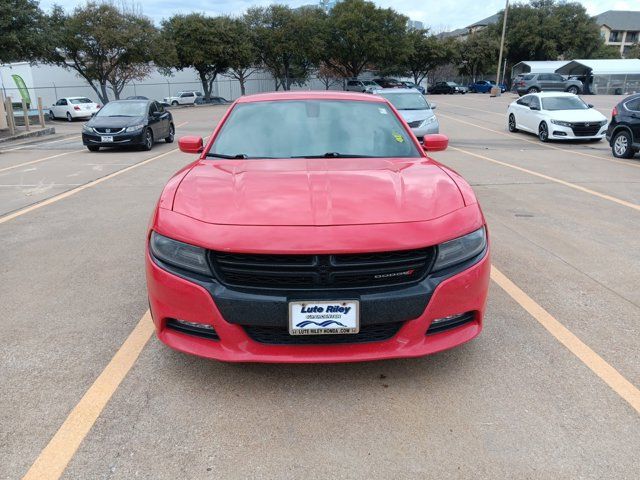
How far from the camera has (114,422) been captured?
103 inches

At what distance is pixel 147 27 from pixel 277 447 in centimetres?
3789

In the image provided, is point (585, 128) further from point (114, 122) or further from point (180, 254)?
point (180, 254)

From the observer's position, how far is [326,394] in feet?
9.32

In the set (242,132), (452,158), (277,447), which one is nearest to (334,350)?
(277,447)

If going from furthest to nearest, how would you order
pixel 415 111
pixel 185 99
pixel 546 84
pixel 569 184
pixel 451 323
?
pixel 185 99 → pixel 546 84 → pixel 415 111 → pixel 569 184 → pixel 451 323

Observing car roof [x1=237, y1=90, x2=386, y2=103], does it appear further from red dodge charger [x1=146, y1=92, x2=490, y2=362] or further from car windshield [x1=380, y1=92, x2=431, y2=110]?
car windshield [x1=380, y1=92, x2=431, y2=110]

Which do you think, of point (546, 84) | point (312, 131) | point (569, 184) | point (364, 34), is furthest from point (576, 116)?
point (364, 34)

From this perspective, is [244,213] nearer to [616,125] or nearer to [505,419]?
[505,419]

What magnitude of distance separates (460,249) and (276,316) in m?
1.04

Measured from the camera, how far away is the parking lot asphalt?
2.35m

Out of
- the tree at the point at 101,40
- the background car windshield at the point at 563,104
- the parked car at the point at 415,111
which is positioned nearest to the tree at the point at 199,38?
the tree at the point at 101,40

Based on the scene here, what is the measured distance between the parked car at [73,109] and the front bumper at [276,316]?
1175 inches

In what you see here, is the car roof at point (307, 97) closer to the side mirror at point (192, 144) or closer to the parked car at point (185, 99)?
the side mirror at point (192, 144)

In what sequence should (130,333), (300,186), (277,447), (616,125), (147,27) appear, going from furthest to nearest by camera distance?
(147,27), (616,125), (130,333), (300,186), (277,447)
